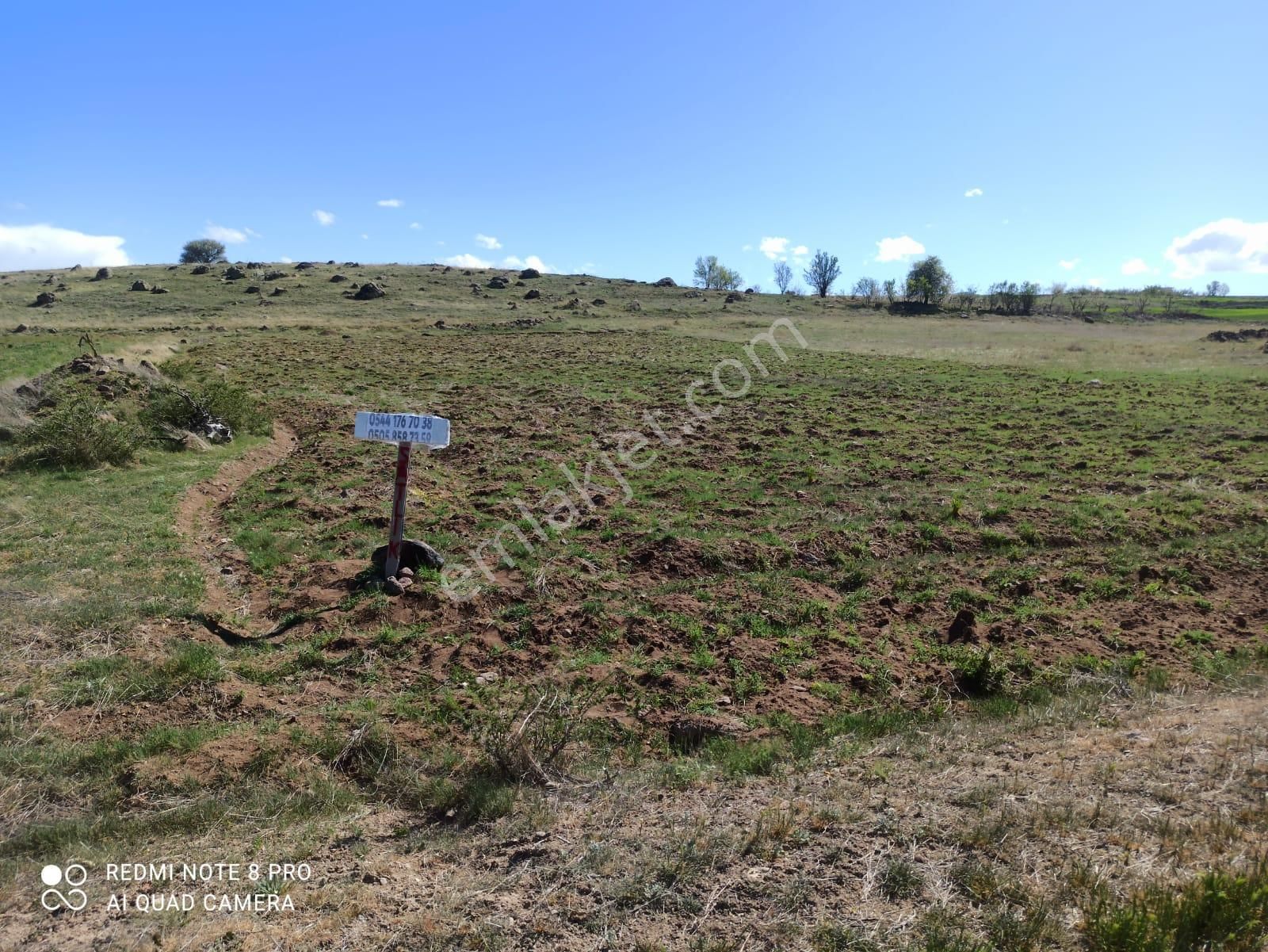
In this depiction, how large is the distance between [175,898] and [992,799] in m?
4.76

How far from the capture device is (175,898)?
145 inches

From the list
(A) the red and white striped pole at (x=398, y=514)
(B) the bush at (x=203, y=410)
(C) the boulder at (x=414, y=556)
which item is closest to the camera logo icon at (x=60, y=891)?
Answer: (A) the red and white striped pole at (x=398, y=514)

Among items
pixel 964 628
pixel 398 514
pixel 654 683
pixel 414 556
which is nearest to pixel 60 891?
pixel 654 683

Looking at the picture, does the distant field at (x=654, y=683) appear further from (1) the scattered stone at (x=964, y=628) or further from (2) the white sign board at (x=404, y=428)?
(2) the white sign board at (x=404, y=428)

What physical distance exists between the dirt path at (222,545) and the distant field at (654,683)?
9 cm

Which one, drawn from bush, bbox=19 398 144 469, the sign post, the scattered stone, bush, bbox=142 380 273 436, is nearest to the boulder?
the sign post

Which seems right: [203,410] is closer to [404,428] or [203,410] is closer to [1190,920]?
[404,428]

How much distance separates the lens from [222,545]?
9656 millimetres

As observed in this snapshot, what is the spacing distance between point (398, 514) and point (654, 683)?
3.77 metres

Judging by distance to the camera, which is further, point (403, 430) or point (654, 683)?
point (403, 430)

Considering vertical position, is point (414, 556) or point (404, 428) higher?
point (404, 428)

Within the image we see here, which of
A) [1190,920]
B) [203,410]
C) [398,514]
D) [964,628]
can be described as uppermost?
[203,410]

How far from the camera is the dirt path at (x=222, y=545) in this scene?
7762mm

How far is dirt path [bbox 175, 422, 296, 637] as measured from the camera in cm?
776
